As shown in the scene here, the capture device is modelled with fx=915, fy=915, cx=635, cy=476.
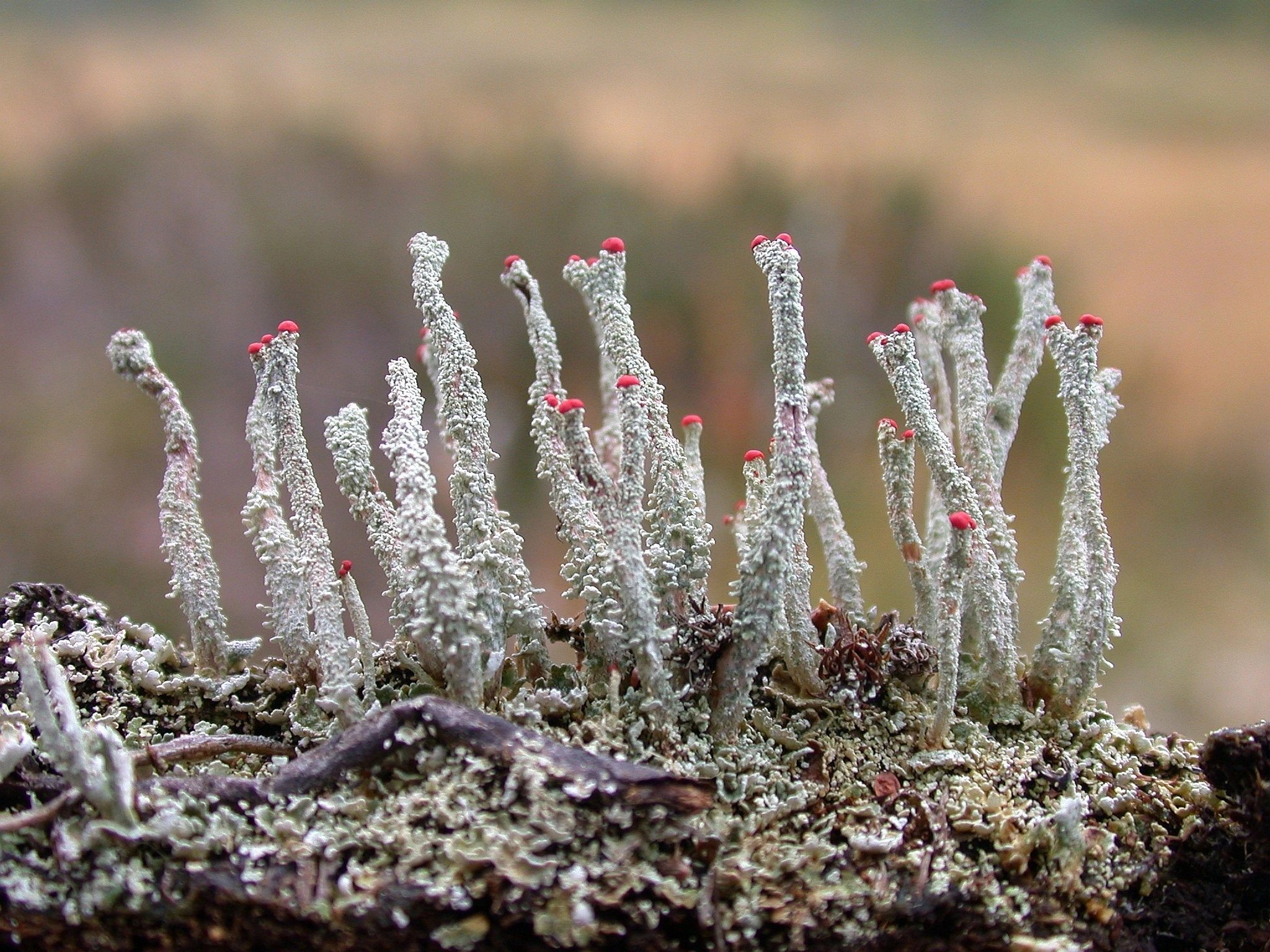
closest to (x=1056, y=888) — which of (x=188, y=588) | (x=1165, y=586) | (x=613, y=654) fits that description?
(x=613, y=654)

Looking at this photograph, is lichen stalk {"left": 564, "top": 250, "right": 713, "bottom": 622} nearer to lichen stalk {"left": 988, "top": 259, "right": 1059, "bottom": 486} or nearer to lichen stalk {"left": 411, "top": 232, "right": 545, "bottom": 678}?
lichen stalk {"left": 411, "top": 232, "right": 545, "bottom": 678}

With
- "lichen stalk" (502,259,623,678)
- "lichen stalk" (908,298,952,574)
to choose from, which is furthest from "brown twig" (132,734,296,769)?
"lichen stalk" (908,298,952,574)

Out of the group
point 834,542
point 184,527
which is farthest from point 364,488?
point 834,542

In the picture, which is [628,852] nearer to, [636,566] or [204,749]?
[636,566]

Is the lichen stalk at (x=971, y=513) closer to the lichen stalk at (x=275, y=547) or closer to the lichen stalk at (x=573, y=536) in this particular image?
the lichen stalk at (x=573, y=536)

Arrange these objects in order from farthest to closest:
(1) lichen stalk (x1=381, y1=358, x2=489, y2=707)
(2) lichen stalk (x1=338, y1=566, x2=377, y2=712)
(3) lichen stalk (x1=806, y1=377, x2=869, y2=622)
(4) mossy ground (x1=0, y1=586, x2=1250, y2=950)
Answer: (3) lichen stalk (x1=806, y1=377, x2=869, y2=622), (2) lichen stalk (x1=338, y1=566, x2=377, y2=712), (1) lichen stalk (x1=381, y1=358, x2=489, y2=707), (4) mossy ground (x1=0, y1=586, x2=1250, y2=950)

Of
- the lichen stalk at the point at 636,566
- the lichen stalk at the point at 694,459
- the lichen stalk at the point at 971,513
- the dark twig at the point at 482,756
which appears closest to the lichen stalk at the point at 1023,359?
the lichen stalk at the point at 971,513
